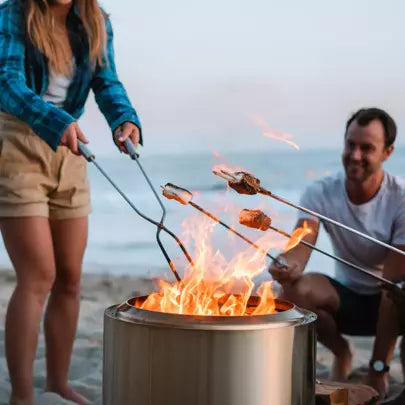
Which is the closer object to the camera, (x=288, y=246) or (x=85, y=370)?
(x=288, y=246)

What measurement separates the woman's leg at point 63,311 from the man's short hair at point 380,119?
1020 millimetres

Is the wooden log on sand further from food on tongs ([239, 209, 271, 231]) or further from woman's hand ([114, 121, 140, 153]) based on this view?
woman's hand ([114, 121, 140, 153])

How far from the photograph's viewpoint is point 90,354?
304cm

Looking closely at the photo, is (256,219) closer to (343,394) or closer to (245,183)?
(245,183)

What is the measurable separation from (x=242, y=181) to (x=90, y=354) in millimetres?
1586

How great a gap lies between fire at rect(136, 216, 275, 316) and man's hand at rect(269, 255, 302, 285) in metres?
0.70

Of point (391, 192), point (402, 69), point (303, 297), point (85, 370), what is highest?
point (402, 69)

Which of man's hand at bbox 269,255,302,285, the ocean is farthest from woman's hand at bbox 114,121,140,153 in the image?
the ocean

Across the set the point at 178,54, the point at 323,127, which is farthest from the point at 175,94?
the point at 323,127

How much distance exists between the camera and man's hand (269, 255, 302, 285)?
8.12ft

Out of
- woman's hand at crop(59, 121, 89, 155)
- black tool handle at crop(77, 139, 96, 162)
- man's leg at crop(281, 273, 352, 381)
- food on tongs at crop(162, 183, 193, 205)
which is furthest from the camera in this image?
man's leg at crop(281, 273, 352, 381)

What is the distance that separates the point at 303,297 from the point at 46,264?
0.87 m

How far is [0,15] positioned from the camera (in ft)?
7.06

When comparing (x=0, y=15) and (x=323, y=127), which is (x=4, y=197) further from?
(x=323, y=127)
